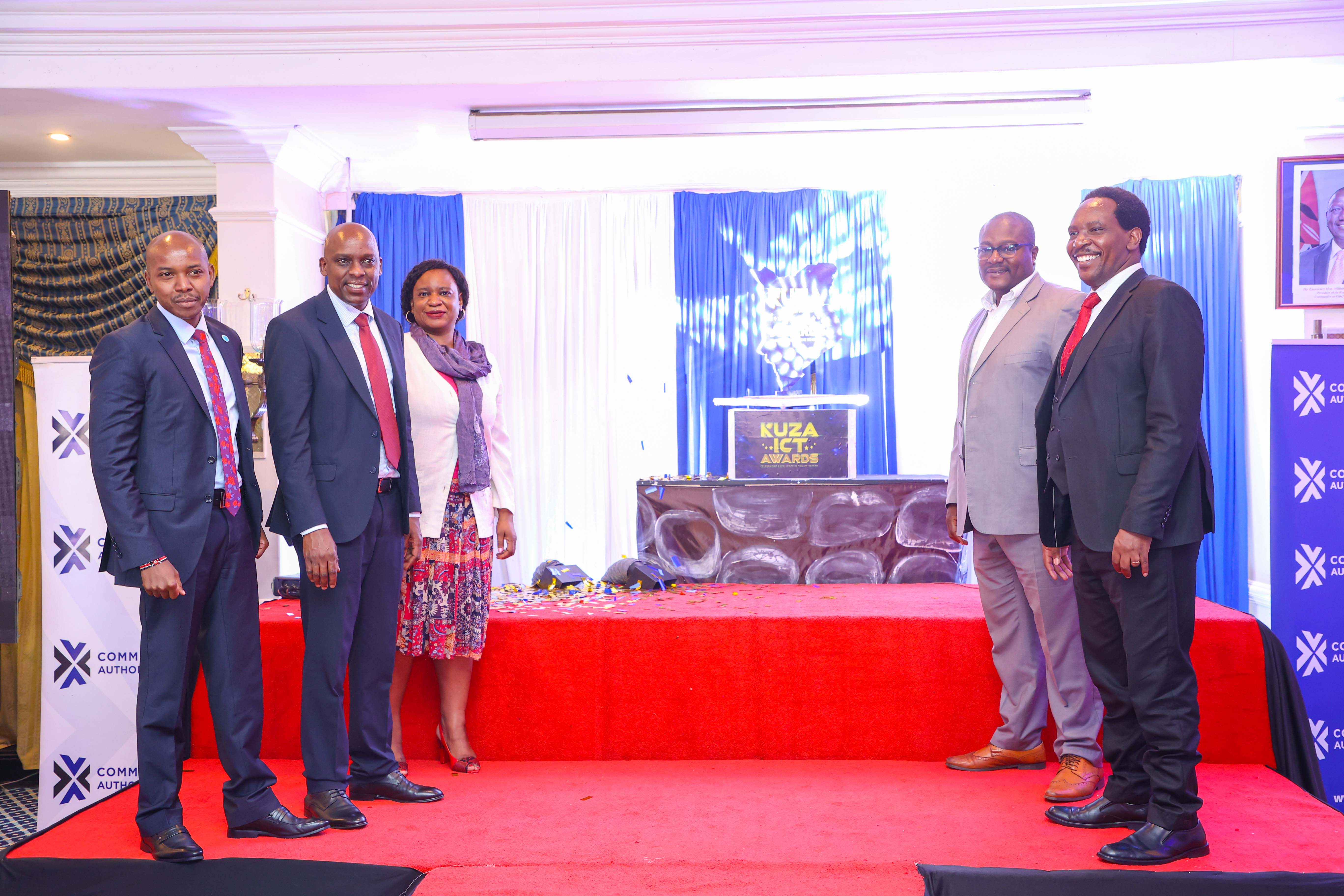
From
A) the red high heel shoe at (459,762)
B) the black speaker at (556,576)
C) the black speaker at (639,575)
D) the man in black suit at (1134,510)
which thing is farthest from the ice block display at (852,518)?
the red high heel shoe at (459,762)

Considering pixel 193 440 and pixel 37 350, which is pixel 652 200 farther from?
pixel 193 440

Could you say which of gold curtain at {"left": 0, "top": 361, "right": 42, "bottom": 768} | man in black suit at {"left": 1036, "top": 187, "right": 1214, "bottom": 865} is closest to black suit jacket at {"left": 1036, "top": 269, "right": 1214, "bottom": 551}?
man in black suit at {"left": 1036, "top": 187, "right": 1214, "bottom": 865}

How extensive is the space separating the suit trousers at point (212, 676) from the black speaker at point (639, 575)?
1.67 meters

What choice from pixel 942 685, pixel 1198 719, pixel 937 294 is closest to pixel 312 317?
pixel 942 685

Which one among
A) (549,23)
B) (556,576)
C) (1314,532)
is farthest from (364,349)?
(1314,532)

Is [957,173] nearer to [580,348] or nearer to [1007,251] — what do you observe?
[580,348]

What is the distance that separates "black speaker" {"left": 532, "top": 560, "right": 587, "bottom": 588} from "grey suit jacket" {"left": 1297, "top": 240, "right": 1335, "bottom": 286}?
3.67m

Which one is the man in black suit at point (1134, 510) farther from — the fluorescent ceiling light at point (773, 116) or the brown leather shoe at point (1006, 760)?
the fluorescent ceiling light at point (773, 116)

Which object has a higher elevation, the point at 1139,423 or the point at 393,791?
the point at 1139,423

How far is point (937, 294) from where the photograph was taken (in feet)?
19.4

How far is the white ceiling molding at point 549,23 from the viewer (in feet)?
12.3

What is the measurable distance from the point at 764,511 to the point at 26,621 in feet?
12.4

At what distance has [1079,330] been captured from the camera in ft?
8.02

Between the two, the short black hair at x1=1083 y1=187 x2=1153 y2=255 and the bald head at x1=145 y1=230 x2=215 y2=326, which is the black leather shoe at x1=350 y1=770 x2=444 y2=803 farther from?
the short black hair at x1=1083 y1=187 x2=1153 y2=255
